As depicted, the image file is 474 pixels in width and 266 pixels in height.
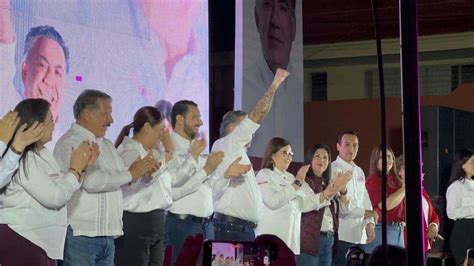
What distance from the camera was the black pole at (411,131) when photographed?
75cm

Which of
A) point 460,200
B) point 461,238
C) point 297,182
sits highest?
point 297,182

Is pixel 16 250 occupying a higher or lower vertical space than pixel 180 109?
lower

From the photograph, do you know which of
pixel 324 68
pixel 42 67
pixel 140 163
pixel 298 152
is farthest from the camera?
pixel 324 68

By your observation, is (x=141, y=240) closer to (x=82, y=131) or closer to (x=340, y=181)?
(x=82, y=131)

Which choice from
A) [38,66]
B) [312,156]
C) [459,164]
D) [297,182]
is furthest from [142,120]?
[459,164]

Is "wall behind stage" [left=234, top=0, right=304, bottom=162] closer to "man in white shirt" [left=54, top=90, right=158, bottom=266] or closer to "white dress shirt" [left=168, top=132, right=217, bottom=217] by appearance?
"white dress shirt" [left=168, top=132, right=217, bottom=217]

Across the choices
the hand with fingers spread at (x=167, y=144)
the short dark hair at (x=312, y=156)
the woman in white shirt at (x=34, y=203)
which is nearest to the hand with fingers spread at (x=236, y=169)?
the hand with fingers spread at (x=167, y=144)

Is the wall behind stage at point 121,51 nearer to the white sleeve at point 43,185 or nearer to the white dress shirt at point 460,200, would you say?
the white sleeve at point 43,185

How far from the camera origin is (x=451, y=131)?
5.30 meters

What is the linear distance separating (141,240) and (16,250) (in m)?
0.65

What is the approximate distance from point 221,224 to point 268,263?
2809 millimetres

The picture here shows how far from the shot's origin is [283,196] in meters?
4.04

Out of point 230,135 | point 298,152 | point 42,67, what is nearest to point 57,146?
point 42,67

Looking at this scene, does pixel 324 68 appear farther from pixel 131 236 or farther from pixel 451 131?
pixel 131 236
